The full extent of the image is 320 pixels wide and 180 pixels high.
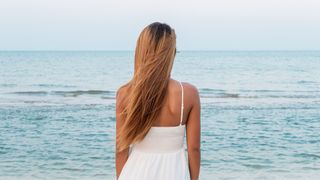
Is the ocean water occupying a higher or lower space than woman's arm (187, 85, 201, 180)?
lower

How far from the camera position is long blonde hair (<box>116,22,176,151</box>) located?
2.80 m

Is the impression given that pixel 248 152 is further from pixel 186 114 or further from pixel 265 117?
pixel 186 114

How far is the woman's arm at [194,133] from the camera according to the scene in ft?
9.71

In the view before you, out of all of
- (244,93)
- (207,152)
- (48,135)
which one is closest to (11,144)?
(48,135)

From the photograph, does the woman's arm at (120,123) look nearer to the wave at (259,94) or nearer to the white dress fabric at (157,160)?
the white dress fabric at (157,160)

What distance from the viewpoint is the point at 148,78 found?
9.29ft

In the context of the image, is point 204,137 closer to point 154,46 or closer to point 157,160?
point 157,160

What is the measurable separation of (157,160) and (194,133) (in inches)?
9.3

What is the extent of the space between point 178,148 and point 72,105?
16190mm

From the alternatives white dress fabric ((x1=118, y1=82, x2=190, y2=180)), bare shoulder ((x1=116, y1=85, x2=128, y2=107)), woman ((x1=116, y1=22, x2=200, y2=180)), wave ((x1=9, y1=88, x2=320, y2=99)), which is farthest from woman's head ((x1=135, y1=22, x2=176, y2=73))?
wave ((x1=9, y1=88, x2=320, y2=99))

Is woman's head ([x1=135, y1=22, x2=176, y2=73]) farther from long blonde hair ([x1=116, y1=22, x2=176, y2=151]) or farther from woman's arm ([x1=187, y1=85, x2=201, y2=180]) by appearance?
woman's arm ([x1=187, y1=85, x2=201, y2=180])

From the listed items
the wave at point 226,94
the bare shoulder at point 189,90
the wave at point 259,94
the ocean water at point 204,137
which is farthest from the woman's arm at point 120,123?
the wave at point 259,94

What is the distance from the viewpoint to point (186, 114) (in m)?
2.97

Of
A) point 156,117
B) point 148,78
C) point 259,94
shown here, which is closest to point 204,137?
point 156,117
